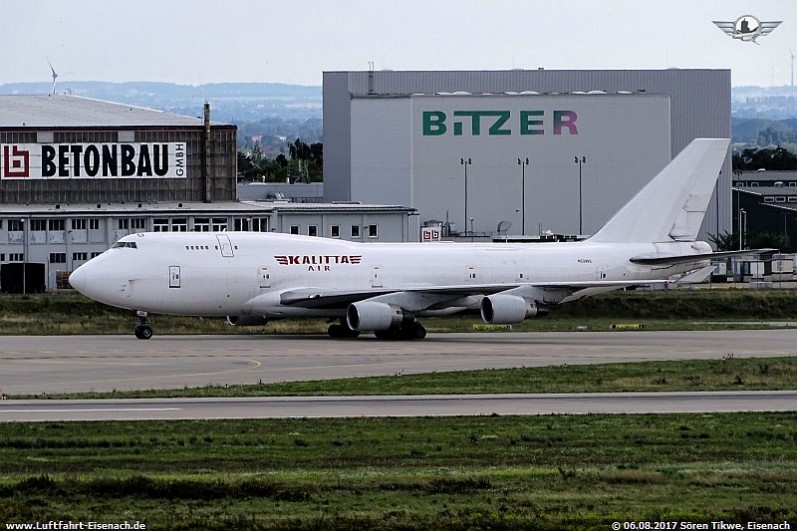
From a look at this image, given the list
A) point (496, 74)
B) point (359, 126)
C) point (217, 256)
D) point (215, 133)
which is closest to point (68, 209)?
point (215, 133)

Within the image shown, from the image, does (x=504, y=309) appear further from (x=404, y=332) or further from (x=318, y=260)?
(x=318, y=260)

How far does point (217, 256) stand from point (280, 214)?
42528mm

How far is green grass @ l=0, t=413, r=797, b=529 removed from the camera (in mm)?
18531

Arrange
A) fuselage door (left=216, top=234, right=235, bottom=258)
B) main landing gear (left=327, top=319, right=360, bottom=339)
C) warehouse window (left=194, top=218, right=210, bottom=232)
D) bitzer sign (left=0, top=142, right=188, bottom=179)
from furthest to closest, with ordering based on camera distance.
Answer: bitzer sign (left=0, top=142, right=188, bottom=179), warehouse window (left=194, top=218, right=210, bottom=232), main landing gear (left=327, top=319, right=360, bottom=339), fuselage door (left=216, top=234, right=235, bottom=258)

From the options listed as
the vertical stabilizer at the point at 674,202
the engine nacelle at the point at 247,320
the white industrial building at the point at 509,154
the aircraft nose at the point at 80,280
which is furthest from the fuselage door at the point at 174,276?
the white industrial building at the point at 509,154

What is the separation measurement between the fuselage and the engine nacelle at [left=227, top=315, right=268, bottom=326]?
86 cm

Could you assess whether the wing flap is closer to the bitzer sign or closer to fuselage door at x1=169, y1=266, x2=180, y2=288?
fuselage door at x1=169, y1=266, x2=180, y2=288

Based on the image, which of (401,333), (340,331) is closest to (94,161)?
(340,331)

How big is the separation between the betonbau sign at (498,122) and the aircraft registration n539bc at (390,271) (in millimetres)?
71959

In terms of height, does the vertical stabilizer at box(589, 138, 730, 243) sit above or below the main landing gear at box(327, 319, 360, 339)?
above

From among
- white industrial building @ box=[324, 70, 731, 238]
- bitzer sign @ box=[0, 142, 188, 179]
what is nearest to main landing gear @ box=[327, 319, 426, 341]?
bitzer sign @ box=[0, 142, 188, 179]

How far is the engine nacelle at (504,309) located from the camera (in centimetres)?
5609

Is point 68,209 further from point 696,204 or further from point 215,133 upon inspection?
point 696,204

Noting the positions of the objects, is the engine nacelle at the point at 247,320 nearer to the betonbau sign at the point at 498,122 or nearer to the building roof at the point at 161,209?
the building roof at the point at 161,209
